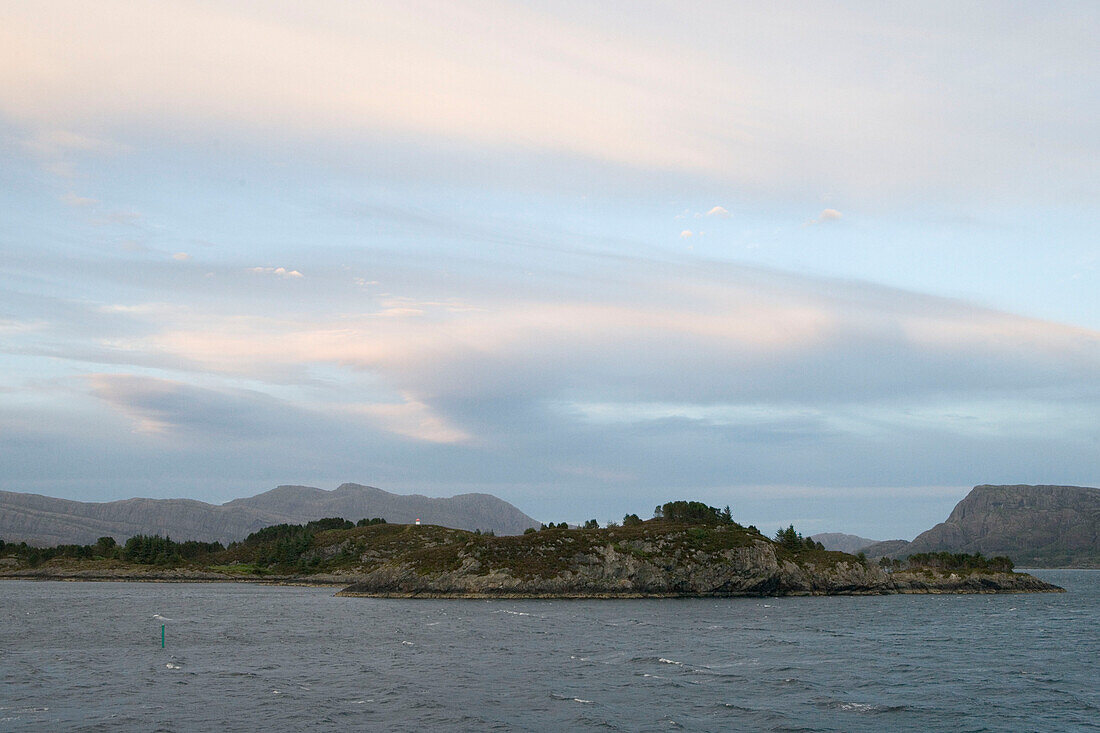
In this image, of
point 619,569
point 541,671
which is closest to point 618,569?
point 619,569

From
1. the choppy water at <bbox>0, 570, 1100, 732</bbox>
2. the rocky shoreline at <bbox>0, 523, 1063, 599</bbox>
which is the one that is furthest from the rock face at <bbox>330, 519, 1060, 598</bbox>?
the choppy water at <bbox>0, 570, 1100, 732</bbox>

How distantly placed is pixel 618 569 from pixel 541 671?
106 meters

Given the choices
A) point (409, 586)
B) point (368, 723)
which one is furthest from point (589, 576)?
point (368, 723)

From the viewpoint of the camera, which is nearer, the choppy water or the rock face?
the choppy water

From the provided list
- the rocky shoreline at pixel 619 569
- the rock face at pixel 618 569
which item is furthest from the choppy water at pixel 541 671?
the rocky shoreline at pixel 619 569

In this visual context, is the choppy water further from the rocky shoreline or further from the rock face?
the rocky shoreline

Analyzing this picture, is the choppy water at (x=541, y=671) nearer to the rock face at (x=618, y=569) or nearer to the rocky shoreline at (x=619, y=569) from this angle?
the rock face at (x=618, y=569)

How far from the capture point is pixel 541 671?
211ft

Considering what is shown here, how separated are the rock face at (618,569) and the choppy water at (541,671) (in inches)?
1710

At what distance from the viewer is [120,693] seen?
53750 millimetres

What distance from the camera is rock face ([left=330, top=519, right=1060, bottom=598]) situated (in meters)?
165

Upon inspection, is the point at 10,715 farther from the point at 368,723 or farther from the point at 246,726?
the point at 368,723

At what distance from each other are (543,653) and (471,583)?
93116 mm

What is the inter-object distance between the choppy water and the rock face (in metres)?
43.4
